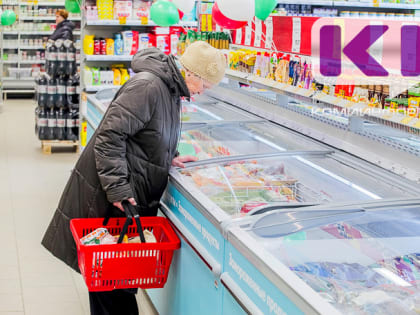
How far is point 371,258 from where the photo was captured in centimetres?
236

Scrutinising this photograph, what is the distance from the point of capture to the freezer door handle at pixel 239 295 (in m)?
2.31

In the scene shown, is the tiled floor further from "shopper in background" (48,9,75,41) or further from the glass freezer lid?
"shopper in background" (48,9,75,41)

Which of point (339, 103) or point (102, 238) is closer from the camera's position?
point (102, 238)

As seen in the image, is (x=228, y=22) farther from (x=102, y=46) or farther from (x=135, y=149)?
(x=102, y=46)

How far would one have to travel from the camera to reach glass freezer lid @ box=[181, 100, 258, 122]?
4.83m

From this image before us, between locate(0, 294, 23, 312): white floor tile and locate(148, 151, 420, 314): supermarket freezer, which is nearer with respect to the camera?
locate(148, 151, 420, 314): supermarket freezer

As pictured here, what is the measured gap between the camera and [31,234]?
5.56 meters

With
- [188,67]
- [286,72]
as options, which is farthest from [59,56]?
[188,67]

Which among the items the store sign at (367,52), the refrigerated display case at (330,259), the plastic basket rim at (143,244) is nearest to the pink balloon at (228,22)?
the store sign at (367,52)

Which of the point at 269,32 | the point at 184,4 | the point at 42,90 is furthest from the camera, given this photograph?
the point at 42,90

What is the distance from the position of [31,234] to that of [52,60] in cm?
340

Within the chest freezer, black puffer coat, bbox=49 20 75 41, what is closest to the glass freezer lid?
the chest freezer

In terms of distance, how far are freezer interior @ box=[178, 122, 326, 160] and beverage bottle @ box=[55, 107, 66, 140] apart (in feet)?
14.8

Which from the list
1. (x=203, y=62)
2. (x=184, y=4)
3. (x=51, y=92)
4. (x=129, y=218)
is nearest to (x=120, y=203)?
(x=129, y=218)
